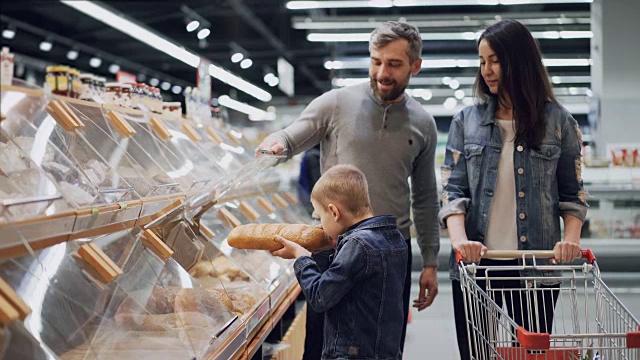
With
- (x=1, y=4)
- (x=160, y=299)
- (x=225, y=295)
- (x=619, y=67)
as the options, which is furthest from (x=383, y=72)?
(x=1, y=4)

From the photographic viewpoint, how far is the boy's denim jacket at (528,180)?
2.79m

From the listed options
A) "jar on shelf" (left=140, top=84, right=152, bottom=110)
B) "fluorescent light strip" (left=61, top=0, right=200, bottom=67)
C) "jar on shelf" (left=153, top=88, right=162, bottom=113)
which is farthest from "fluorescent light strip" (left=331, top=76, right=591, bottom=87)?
"jar on shelf" (left=140, top=84, right=152, bottom=110)

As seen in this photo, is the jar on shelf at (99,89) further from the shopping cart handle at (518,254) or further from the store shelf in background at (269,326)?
the shopping cart handle at (518,254)

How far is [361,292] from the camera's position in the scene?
8.14ft

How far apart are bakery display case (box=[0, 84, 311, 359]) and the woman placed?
81 cm

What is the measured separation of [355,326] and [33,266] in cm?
106

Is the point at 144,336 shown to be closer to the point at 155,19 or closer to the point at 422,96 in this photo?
the point at 155,19

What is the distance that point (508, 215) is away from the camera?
282 centimetres

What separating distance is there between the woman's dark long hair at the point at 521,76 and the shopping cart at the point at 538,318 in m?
0.49

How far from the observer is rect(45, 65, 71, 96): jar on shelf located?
3.17m

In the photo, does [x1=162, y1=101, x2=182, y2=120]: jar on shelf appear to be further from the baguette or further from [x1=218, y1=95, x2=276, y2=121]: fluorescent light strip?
[x1=218, y1=95, x2=276, y2=121]: fluorescent light strip

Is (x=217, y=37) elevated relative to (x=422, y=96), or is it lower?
elevated

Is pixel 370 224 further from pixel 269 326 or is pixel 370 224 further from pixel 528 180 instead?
pixel 269 326

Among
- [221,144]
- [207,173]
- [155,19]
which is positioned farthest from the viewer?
[155,19]
